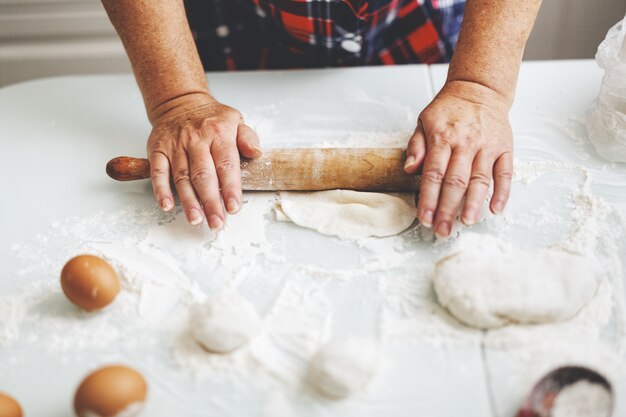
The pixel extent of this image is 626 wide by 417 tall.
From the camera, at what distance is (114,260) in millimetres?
970

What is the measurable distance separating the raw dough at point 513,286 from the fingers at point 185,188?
0.41 m

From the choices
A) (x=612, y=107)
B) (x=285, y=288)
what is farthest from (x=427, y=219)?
(x=612, y=107)

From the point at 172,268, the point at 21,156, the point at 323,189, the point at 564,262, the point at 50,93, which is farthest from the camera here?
the point at 50,93

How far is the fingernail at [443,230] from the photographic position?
0.94m

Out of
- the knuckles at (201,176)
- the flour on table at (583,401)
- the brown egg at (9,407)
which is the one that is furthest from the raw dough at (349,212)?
the brown egg at (9,407)

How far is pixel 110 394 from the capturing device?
704mm

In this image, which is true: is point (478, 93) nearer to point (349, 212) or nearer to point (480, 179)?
point (480, 179)

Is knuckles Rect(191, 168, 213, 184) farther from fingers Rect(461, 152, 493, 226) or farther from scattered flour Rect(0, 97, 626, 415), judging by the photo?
fingers Rect(461, 152, 493, 226)

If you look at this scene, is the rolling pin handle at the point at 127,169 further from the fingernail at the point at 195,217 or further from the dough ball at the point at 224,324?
the dough ball at the point at 224,324

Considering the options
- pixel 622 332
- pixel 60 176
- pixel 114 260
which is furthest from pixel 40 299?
pixel 622 332

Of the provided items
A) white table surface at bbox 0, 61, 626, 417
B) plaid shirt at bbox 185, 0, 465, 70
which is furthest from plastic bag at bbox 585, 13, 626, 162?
plaid shirt at bbox 185, 0, 465, 70

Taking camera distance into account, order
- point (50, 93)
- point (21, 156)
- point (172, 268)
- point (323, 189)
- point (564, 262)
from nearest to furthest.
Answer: point (564, 262) → point (172, 268) → point (323, 189) → point (21, 156) → point (50, 93)

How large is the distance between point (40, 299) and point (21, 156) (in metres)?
0.46

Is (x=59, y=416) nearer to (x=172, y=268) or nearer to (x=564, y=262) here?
(x=172, y=268)
